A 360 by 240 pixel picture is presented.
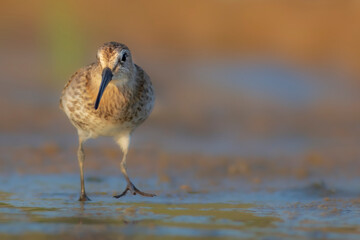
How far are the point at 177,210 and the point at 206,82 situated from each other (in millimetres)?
8928

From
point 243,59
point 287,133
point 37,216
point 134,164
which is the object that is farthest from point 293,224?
point 243,59

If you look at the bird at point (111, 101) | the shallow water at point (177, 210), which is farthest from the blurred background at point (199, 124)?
the bird at point (111, 101)

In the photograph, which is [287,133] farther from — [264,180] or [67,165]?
[67,165]

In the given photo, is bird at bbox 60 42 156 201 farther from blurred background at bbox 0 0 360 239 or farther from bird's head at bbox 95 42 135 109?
blurred background at bbox 0 0 360 239

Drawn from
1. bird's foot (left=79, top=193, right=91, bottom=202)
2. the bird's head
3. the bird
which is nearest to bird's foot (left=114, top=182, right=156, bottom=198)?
the bird

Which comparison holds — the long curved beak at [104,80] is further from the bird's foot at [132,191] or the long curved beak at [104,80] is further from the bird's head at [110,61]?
the bird's foot at [132,191]

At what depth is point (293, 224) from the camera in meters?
6.32

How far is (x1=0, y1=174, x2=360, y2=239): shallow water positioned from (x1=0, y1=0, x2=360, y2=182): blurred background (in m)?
0.90

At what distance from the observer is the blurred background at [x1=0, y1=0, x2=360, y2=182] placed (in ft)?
33.8

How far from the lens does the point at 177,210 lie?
6.95 meters

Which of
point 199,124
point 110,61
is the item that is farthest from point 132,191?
point 199,124

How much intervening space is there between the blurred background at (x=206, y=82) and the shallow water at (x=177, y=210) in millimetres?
900

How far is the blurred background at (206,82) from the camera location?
406 inches

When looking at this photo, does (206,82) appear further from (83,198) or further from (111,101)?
(83,198)
